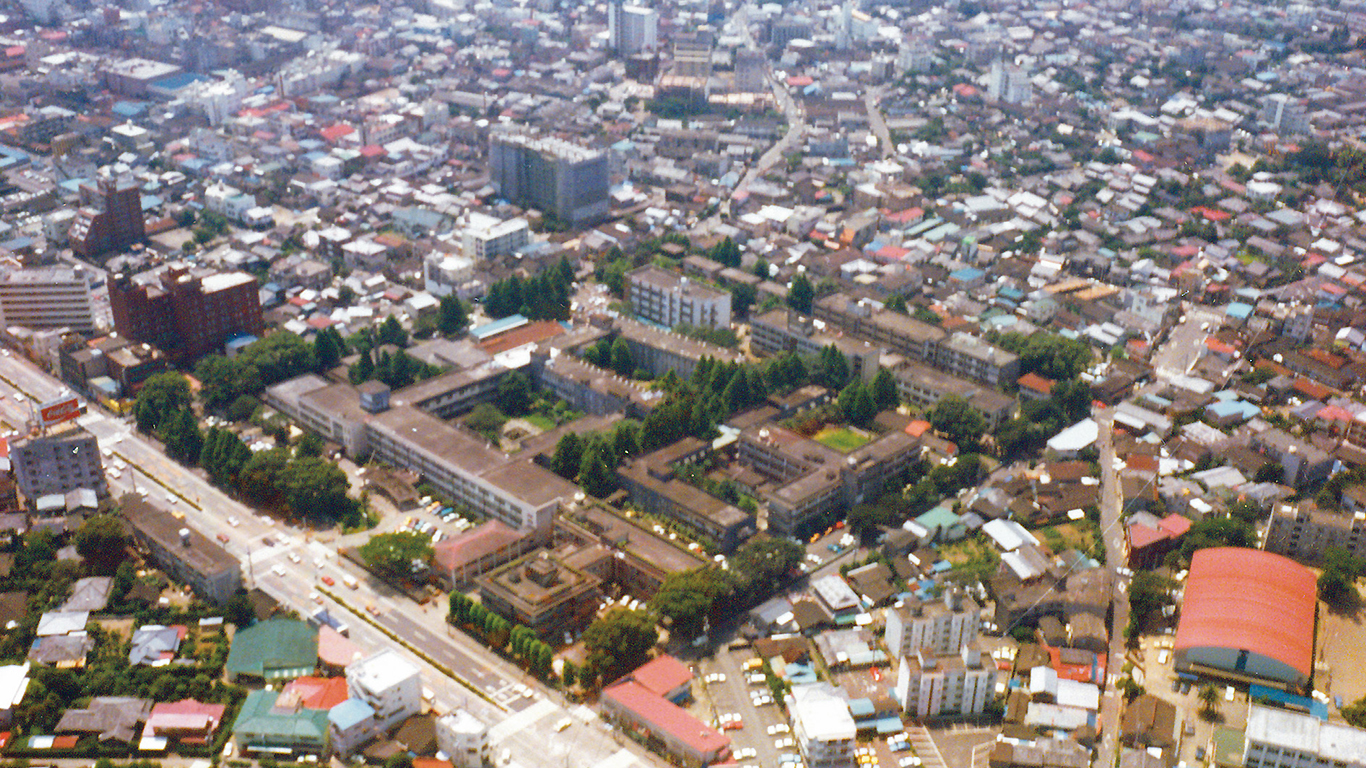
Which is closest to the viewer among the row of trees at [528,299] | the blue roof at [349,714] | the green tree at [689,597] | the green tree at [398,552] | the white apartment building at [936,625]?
the blue roof at [349,714]

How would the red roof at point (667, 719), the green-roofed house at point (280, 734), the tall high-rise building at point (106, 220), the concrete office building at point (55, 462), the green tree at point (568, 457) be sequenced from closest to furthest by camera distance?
the red roof at point (667, 719) < the green-roofed house at point (280, 734) < the concrete office building at point (55, 462) < the green tree at point (568, 457) < the tall high-rise building at point (106, 220)

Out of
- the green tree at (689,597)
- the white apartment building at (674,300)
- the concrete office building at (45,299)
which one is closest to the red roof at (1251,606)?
the green tree at (689,597)

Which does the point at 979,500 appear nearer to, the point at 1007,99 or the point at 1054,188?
the point at 1054,188

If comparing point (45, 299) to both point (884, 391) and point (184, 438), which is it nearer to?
point (184, 438)

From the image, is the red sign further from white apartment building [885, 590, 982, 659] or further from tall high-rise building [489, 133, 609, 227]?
tall high-rise building [489, 133, 609, 227]

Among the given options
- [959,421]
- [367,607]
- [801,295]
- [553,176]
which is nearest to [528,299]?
[801,295]

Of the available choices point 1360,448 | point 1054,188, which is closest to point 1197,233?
point 1054,188

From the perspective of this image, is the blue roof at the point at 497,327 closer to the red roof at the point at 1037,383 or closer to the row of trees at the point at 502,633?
the row of trees at the point at 502,633

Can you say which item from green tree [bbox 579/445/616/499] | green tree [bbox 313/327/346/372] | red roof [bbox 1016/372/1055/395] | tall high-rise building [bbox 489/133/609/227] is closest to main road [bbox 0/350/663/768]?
green tree [bbox 579/445/616/499]
